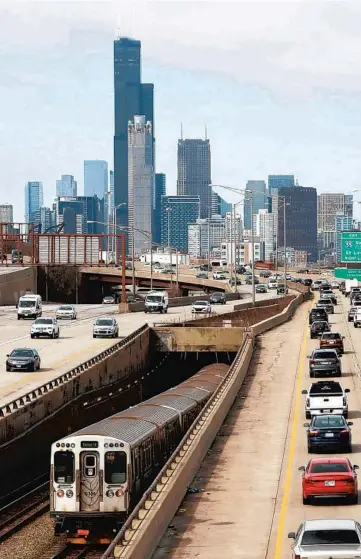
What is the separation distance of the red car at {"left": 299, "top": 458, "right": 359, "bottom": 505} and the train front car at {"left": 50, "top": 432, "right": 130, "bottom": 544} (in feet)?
16.1

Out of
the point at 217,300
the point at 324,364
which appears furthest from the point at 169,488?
the point at 217,300

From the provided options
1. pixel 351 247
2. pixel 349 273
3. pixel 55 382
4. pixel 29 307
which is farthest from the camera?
pixel 351 247

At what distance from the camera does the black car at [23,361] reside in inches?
2418

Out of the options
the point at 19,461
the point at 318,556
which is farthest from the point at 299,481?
the point at 19,461

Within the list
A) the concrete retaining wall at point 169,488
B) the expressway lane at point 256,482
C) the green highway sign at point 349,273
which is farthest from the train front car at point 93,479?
the green highway sign at point 349,273

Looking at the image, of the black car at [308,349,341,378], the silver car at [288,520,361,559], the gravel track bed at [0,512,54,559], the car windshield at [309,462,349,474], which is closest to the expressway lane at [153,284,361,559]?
the black car at [308,349,341,378]

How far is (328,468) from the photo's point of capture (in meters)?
30.2

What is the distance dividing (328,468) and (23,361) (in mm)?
33033

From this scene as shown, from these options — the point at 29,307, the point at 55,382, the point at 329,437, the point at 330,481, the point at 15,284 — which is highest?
the point at 15,284

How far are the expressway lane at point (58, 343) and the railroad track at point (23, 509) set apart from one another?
4.82m

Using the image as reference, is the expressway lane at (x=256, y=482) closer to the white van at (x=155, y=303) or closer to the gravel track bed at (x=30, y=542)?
the gravel track bed at (x=30, y=542)

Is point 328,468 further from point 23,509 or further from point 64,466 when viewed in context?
point 23,509

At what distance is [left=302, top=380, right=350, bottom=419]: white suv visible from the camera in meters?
44.7

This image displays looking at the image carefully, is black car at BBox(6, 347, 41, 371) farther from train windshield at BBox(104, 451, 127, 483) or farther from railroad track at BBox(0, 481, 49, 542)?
train windshield at BBox(104, 451, 127, 483)
